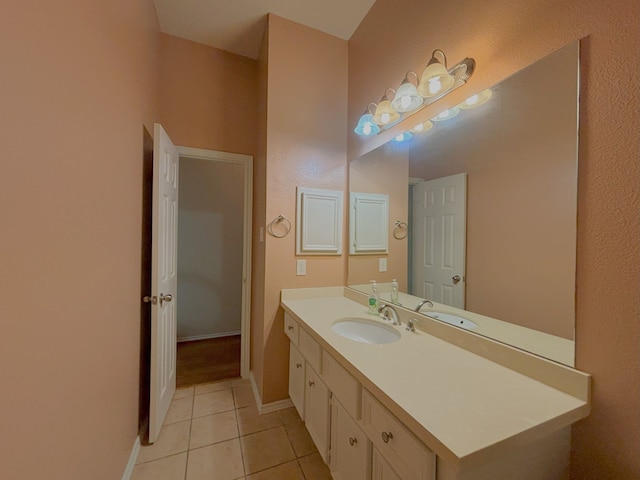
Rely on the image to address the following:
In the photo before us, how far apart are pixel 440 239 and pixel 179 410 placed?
219cm

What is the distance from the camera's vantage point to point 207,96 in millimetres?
2250

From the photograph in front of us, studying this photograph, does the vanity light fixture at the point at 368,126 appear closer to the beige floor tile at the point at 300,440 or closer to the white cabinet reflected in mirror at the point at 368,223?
the white cabinet reflected in mirror at the point at 368,223

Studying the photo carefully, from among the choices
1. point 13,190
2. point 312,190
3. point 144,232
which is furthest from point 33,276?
point 312,190

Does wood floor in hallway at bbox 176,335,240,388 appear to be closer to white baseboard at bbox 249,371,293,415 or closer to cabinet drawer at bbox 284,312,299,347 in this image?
white baseboard at bbox 249,371,293,415

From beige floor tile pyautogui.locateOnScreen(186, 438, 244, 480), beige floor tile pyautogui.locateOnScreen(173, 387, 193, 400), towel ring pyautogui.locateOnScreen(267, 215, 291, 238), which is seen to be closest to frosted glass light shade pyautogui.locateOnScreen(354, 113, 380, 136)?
towel ring pyautogui.locateOnScreen(267, 215, 291, 238)

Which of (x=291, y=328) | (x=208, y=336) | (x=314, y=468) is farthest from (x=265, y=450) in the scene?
(x=208, y=336)

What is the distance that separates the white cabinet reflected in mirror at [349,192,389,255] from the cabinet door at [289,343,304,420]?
0.85m

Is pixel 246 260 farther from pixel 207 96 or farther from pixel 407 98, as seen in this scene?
pixel 407 98

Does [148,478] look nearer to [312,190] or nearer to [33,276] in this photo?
→ [33,276]

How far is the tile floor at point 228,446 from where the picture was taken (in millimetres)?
1402

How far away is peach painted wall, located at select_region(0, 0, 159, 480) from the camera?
59cm

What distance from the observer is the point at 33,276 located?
662 mm

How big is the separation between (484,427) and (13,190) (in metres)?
1.27

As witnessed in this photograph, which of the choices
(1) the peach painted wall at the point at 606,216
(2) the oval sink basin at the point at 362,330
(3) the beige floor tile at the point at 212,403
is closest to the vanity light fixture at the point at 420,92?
(1) the peach painted wall at the point at 606,216
